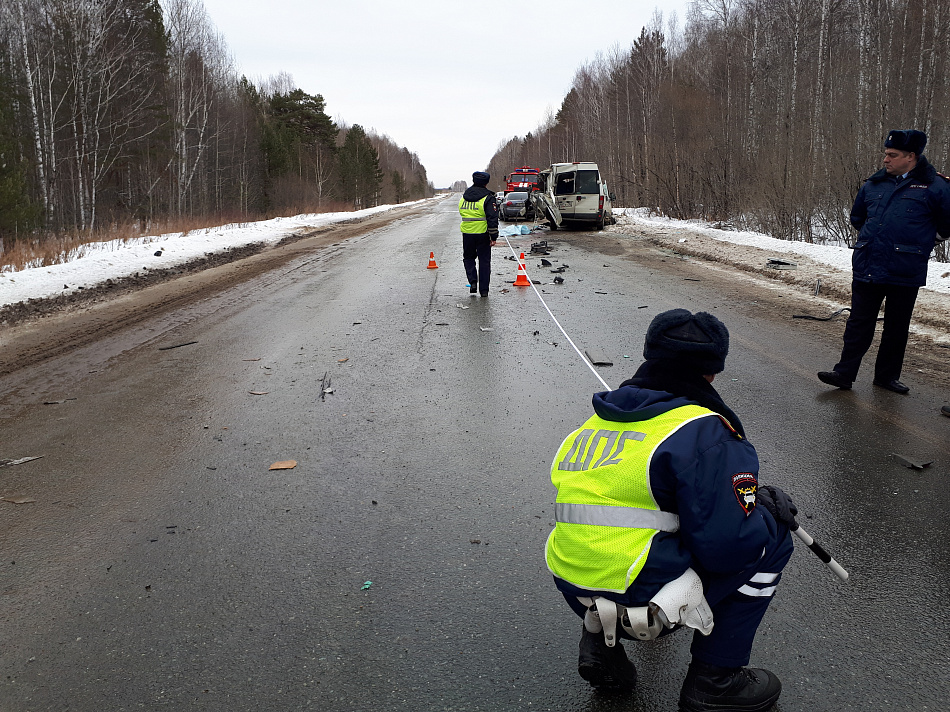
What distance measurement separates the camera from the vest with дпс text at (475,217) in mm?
11106

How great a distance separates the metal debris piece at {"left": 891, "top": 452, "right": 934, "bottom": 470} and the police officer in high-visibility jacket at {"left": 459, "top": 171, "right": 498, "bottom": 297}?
740 centimetres

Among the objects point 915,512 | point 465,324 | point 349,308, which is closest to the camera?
point 915,512

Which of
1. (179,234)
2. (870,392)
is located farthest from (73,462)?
(179,234)

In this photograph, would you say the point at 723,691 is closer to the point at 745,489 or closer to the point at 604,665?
the point at 604,665

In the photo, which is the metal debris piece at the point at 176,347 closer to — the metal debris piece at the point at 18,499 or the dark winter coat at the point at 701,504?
the metal debris piece at the point at 18,499

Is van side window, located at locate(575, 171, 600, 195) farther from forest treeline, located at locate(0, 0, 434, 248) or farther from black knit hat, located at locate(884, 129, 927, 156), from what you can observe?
black knit hat, located at locate(884, 129, 927, 156)

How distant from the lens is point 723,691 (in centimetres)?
222

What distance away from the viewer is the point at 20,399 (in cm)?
605

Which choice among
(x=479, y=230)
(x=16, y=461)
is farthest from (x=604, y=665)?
(x=479, y=230)

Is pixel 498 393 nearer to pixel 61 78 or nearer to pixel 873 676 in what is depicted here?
pixel 873 676

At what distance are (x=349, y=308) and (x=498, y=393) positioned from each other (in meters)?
4.82

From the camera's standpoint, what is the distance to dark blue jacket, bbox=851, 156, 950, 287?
5.63 metres

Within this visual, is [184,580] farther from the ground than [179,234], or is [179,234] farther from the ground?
[179,234]

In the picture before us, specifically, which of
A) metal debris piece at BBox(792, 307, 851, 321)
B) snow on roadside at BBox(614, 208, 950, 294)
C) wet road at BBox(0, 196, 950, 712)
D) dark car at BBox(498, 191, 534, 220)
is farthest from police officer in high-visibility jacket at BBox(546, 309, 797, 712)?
dark car at BBox(498, 191, 534, 220)
